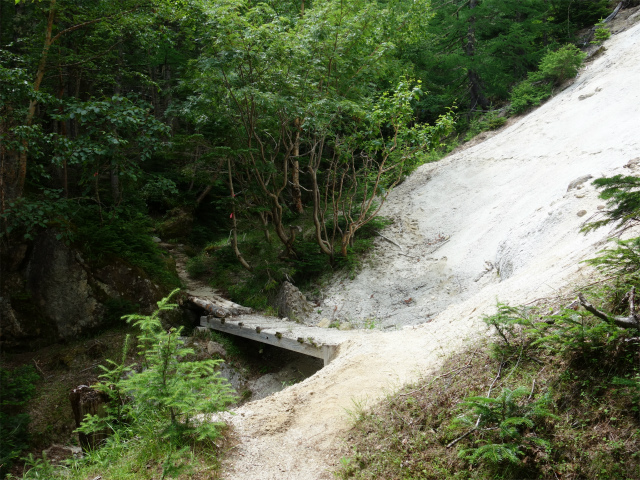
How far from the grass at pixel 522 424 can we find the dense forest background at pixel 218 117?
6094 millimetres

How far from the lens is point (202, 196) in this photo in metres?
15.8

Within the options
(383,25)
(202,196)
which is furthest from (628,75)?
(202,196)

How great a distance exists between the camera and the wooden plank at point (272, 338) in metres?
6.89

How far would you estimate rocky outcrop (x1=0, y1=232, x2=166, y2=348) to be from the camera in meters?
8.63

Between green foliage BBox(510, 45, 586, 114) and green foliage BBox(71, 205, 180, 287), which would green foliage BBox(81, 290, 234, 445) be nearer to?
green foliage BBox(71, 205, 180, 287)

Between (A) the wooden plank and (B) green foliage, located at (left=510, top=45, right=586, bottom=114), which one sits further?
(B) green foliage, located at (left=510, top=45, right=586, bottom=114)

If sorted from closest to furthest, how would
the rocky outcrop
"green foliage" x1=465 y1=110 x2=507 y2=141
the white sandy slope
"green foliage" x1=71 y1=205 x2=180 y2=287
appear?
the white sandy slope → the rocky outcrop → "green foliage" x1=71 y1=205 x2=180 y2=287 → "green foliage" x1=465 y1=110 x2=507 y2=141

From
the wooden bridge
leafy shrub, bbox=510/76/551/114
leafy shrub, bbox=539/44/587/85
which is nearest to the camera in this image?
the wooden bridge

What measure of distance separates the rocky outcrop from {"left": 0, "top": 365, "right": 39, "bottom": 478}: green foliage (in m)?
1.14

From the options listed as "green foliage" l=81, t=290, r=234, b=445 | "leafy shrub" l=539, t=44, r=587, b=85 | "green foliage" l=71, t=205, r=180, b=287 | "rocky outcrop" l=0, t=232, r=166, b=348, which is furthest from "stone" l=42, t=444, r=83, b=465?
"leafy shrub" l=539, t=44, r=587, b=85

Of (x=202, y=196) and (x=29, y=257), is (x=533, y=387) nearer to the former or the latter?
(x=29, y=257)

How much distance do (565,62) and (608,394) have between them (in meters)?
13.8

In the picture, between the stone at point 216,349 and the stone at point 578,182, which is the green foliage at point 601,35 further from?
the stone at point 216,349

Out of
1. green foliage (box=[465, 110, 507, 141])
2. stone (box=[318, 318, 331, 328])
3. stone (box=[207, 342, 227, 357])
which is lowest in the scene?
stone (box=[318, 318, 331, 328])
